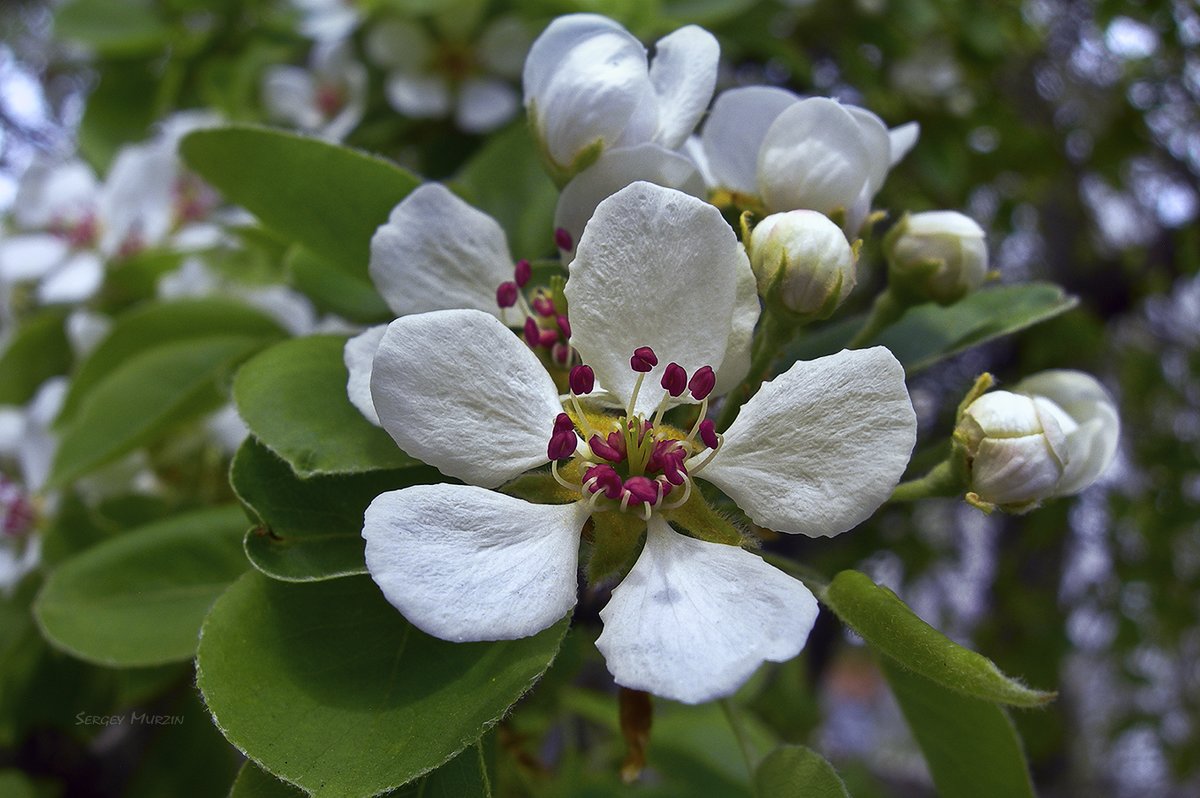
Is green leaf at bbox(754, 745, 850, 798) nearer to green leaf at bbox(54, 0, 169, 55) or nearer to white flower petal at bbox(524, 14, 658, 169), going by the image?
white flower petal at bbox(524, 14, 658, 169)

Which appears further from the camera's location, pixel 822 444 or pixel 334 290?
pixel 334 290

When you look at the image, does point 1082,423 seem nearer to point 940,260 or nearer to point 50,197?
point 940,260

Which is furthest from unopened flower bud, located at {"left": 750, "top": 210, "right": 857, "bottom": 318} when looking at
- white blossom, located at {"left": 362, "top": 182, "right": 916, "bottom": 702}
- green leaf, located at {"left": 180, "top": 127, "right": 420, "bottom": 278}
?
green leaf, located at {"left": 180, "top": 127, "right": 420, "bottom": 278}

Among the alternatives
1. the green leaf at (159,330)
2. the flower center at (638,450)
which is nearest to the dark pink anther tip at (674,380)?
the flower center at (638,450)

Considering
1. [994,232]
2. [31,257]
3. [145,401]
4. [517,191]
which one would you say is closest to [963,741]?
[517,191]

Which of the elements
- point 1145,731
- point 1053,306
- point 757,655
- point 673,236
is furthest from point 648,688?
point 1145,731
